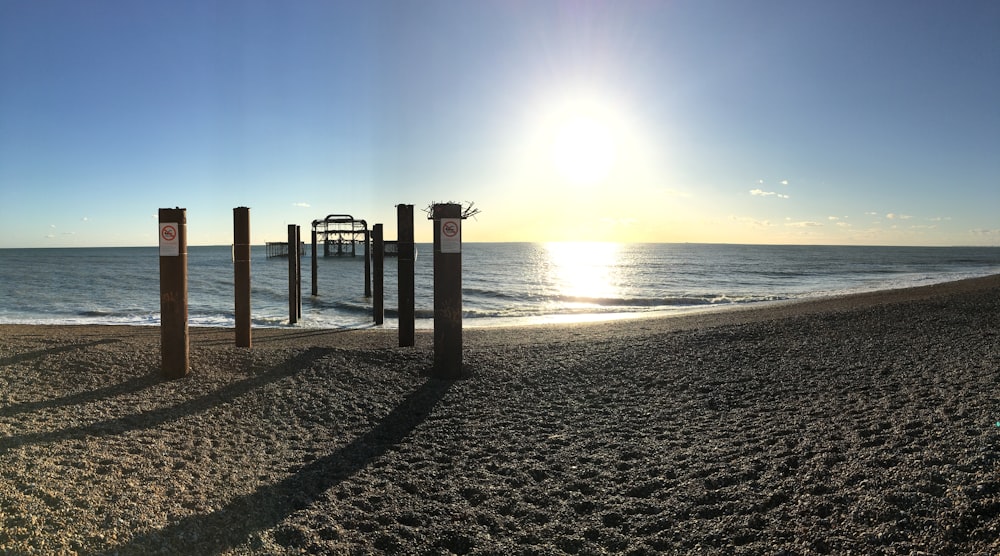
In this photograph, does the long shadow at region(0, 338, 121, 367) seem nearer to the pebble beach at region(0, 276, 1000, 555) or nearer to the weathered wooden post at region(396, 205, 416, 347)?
the pebble beach at region(0, 276, 1000, 555)

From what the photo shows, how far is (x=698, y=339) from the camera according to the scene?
9.16 m

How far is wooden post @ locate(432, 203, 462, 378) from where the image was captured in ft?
23.3

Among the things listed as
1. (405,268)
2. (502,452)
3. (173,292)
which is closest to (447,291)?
(405,268)

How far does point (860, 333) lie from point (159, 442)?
999 cm

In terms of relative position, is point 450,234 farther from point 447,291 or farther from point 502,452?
point 502,452

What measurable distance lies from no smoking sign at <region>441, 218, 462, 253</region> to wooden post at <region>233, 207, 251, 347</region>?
11.3 ft

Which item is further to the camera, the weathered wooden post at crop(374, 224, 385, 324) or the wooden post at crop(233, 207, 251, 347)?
the weathered wooden post at crop(374, 224, 385, 324)

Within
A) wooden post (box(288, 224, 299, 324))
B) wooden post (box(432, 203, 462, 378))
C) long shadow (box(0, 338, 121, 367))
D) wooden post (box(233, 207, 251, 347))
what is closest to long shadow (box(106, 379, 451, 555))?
wooden post (box(432, 203, 462, 378))

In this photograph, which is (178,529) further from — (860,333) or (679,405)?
(860,333)

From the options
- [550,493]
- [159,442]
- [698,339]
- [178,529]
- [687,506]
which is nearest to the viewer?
[178,529]

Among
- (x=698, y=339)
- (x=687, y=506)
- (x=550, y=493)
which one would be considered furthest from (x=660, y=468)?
(x=698, y=339)

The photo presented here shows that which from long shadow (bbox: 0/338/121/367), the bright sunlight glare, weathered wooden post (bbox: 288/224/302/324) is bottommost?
the bright sunlight glare

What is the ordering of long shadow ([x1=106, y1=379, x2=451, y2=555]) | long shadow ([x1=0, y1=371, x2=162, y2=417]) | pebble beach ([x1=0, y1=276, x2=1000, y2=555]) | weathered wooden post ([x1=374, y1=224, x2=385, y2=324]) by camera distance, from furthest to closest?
weathered wooden post ([x1=374, y1=224, x2=385, y2=324]) < long shadow ([x1=0, y1=371, x2=162, y2=417]) < pebble beach ([x1=0, y1=276, x2=1000, y2=555]) < long shadow ([x1=106, y1=379, x2=451, y2=555])

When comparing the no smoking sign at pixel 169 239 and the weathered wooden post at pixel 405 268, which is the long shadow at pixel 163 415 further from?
the weathered wooden post at pixel 405 268
